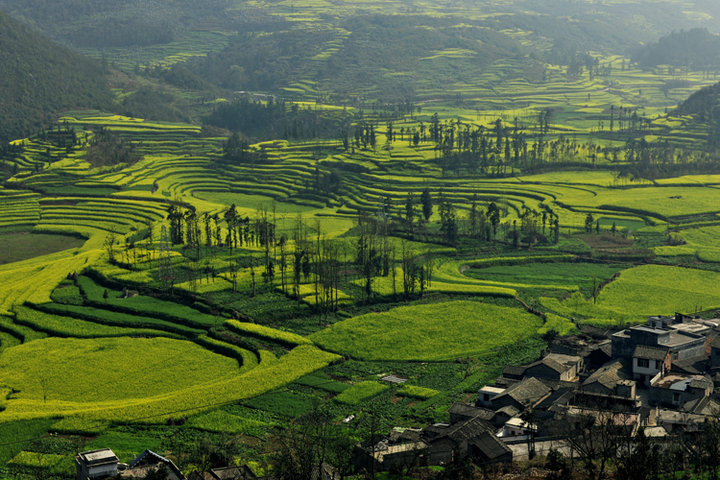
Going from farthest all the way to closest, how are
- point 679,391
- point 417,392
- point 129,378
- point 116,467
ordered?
point 129,378, point 417,392, point 679,391, point 116,467

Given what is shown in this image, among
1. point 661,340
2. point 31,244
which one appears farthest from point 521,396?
point 31,244

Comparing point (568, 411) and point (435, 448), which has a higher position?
point (568, 411)

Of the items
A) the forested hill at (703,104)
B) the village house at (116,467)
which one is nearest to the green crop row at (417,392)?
the village house at (116,467)

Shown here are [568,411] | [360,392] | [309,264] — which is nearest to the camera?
[568,411]

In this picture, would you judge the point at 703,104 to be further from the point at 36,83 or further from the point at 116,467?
the point at 116,467

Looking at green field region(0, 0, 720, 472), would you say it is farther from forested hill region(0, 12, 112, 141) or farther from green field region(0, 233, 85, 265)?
forested hill region(0, 12, 112, 141)

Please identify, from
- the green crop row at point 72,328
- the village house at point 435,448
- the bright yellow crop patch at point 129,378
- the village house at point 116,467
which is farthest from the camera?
the green crop row at point 72,328

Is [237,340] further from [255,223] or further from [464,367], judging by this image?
[255,223]

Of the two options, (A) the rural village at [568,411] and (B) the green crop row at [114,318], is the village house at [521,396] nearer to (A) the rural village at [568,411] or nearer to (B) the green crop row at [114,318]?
(A) the rural village at [568,411]

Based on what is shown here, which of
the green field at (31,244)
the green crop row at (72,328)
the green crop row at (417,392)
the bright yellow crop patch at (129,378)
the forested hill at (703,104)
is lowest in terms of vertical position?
the bright yellow crop patch at (129,378)
